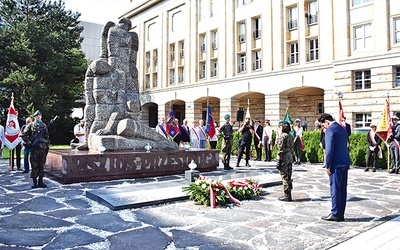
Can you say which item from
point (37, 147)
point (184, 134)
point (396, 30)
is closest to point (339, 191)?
point (37, 147)

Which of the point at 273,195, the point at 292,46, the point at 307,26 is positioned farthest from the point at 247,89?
the point at 273,195

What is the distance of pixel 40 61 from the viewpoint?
35.2m

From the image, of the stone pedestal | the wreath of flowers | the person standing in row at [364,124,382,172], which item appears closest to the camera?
the wreath of flowers

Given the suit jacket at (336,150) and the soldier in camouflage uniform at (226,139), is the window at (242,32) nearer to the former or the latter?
the soldier in camouflage uniform at (226,139)

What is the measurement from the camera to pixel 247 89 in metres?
32.1

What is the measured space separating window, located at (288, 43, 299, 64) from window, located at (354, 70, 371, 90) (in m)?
5.53

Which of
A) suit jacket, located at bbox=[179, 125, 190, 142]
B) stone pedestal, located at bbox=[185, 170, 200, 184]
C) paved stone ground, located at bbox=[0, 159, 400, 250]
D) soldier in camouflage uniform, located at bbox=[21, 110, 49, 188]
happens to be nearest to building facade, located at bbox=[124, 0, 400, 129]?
suit jacket, located at bbox=[179, 125, 190, 142]

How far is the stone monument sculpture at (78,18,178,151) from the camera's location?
451 inches

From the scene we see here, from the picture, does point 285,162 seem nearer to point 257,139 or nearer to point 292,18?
point 257,139

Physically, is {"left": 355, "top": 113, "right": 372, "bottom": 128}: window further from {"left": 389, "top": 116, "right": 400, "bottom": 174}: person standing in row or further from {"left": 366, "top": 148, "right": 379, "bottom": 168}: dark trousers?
{"left": 389, "top": 116, "right": 400, "bottom": 174}: person standing in row

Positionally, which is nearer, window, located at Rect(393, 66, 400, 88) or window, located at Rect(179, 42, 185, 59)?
window, located at Rect(393, 66, 400, 88)

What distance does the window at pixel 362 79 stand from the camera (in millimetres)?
24984

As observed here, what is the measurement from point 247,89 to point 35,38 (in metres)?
21.3

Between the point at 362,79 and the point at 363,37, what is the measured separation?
9.94 feet
